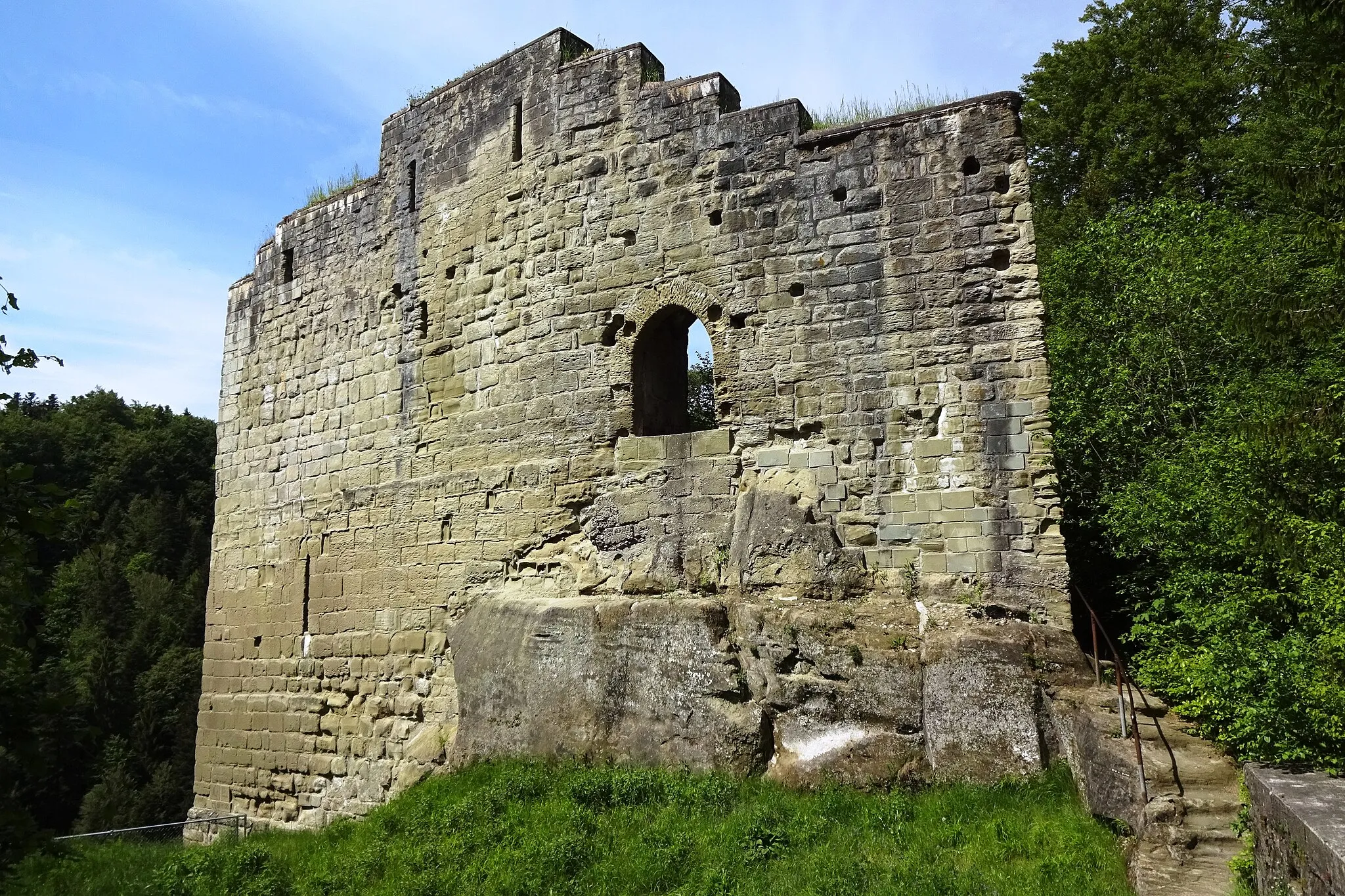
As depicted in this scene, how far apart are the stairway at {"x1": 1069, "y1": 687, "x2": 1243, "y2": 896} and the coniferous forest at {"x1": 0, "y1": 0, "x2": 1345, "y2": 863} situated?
0.26 meters

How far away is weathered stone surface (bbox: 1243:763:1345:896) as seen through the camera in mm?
3537

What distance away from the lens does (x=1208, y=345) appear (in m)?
Answer: 10.4

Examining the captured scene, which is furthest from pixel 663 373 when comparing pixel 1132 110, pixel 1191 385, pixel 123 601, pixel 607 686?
pixel 123 601

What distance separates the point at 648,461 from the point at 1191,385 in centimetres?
629

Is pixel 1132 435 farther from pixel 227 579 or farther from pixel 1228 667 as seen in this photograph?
pixel 227 579

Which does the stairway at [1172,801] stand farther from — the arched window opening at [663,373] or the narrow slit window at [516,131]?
the narrow slit window at [516,131]

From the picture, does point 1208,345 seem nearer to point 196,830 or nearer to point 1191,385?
point 1191,385

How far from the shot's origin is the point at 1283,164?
784cm

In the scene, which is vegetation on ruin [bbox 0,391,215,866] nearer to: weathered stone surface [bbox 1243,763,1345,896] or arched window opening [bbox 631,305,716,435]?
arched window opening [bbox 631,305,716,435]

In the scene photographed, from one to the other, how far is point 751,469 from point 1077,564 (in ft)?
18.1

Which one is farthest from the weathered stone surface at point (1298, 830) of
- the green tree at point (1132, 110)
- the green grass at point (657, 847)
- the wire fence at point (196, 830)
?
the green tree at point (1132, 110)

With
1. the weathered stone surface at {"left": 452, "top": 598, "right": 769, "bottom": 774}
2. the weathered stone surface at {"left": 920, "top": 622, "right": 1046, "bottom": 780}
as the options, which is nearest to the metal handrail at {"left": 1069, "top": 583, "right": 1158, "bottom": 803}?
the weathered stone surface at {"left": 920, "top": 622, "right": 1046, "bottom": 780}

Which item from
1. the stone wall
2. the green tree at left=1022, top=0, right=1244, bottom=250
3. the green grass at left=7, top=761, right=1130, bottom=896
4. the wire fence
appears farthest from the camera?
the green tree at left=1022, top=0, right=1244, bottom=250

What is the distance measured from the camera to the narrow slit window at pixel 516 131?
9.46 m
